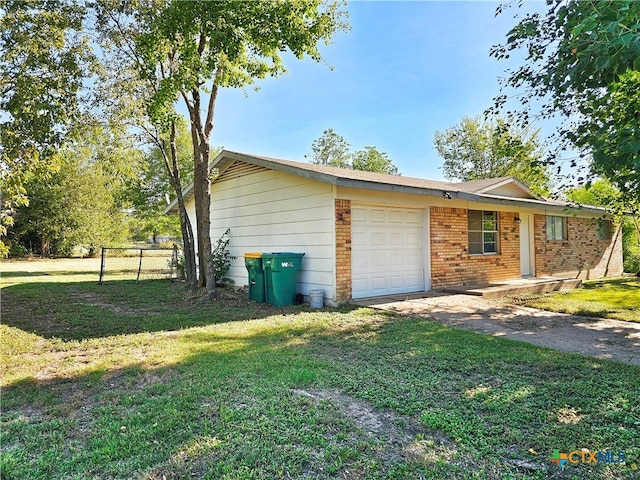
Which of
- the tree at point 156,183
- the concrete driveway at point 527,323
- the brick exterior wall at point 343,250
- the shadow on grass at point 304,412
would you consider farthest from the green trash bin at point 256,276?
the tree at point 156,183

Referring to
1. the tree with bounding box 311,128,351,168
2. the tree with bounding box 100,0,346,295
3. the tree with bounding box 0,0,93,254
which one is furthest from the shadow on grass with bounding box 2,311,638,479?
the tree with bounding box 311,128,351,168

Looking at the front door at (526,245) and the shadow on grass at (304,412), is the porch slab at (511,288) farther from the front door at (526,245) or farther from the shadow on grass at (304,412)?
the shadow on grass at (304,412)

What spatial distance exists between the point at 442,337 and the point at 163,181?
1084 inches

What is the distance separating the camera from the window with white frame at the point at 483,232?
36.4 ft

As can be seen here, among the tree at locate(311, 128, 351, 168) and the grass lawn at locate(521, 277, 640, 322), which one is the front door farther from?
the tree at locate(311, 128, 351, 168)

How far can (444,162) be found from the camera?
33.6 metres

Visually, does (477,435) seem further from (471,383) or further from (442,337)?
(442,337)

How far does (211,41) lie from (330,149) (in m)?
30.2

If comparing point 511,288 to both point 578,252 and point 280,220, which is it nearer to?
point 280,220

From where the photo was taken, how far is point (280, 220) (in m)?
9.65

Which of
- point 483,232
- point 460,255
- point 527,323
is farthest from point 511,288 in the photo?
point 527,323

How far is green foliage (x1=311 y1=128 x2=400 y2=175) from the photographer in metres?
37.3

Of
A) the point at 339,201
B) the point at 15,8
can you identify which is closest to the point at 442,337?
the point at 339,201

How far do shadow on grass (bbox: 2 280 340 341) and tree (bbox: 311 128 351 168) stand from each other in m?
27.6
